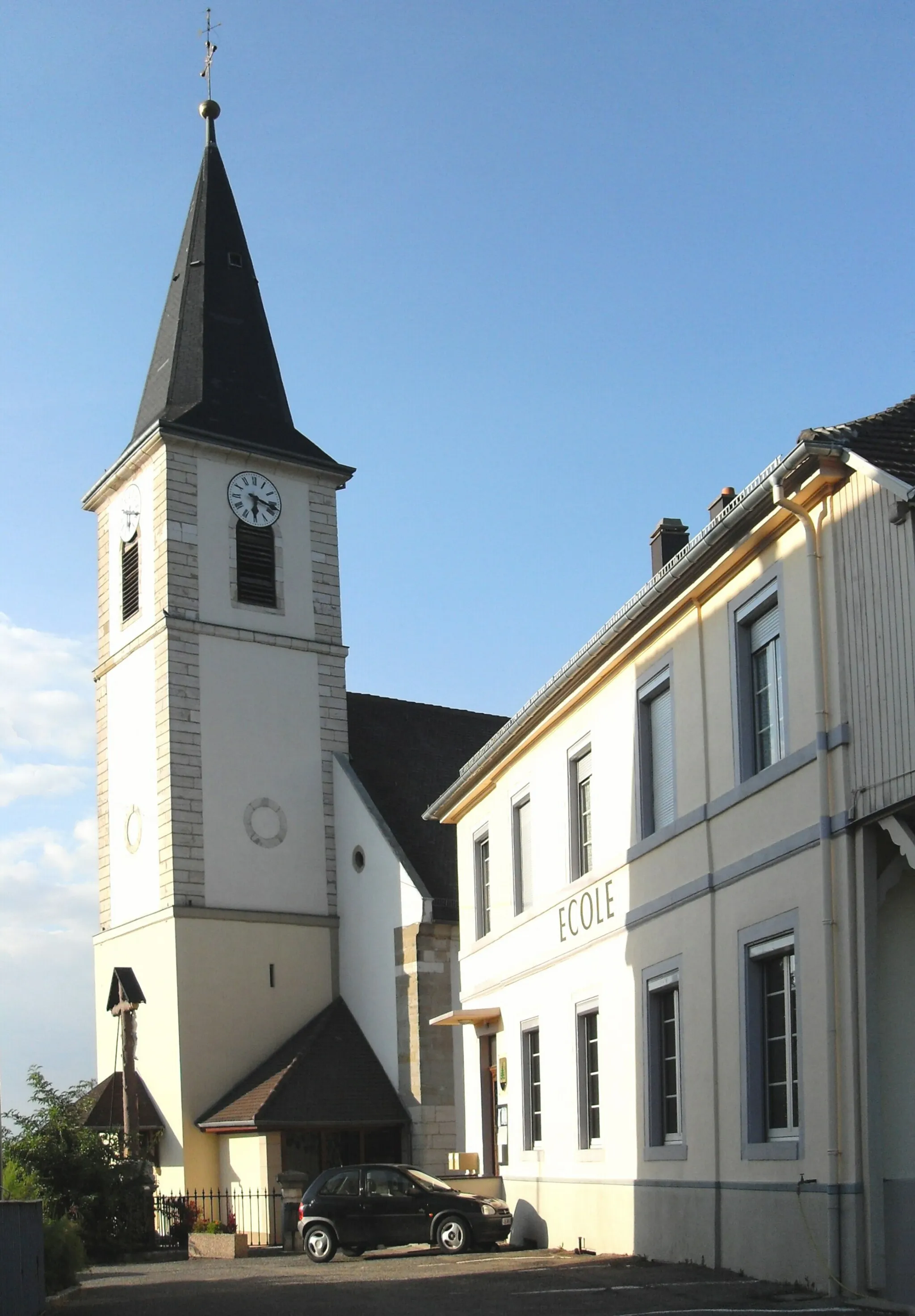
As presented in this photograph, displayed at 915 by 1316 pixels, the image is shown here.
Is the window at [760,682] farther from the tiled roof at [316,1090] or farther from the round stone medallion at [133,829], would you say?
the round stone medallion at [133,829]

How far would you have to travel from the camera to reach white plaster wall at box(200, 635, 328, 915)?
33.8 metres

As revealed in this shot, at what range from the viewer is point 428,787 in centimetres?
3625

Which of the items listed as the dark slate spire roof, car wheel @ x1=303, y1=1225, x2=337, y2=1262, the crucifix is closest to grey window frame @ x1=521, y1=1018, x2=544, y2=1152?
car wheel @ x1=303, y1=1225, x2=337, y2=1262

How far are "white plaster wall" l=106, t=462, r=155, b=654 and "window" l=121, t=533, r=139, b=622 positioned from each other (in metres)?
0.14

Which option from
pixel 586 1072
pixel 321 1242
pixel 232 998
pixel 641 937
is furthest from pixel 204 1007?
pixel 641 937

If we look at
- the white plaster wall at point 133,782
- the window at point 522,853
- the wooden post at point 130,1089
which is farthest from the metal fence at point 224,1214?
the window at point 522,853

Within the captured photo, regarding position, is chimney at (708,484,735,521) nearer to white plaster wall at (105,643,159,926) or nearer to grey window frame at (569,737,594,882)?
grey window frame at (569,737,594,882)

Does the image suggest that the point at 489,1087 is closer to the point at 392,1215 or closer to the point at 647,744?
the point at 392,1215

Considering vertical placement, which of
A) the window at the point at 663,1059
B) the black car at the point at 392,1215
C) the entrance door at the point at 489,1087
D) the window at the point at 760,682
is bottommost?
the black car at the point at 392,1215

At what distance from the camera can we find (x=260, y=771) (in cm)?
3469

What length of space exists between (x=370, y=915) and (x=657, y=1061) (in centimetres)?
1674

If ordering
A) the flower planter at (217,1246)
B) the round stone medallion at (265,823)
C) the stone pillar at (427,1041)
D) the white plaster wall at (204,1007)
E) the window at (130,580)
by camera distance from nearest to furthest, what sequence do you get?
1. the flower planter at (217,1246)
2. the stone pillar at (427,1041)
3. the white plaster wall at (204,1007)
4. the round stone medallion at (265,823)
5. the window at (130,580)

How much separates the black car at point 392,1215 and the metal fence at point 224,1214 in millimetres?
4727

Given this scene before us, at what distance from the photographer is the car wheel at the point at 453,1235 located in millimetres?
21828
